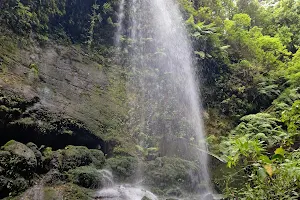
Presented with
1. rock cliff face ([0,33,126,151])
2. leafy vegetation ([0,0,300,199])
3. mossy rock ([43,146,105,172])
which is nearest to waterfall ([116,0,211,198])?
leafy vegetation ([0,0,300,199])

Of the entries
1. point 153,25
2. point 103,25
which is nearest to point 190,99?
point 153,25

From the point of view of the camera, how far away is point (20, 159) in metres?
5.01

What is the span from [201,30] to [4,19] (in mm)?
6822

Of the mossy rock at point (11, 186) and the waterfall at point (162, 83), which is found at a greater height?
the waterfall at point (162, 83)

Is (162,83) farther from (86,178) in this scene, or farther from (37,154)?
(37,154)

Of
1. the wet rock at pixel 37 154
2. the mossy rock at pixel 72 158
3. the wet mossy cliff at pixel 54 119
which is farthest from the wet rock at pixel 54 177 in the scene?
the wet rock at pixel 37 154

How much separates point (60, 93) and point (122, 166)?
2.36 m

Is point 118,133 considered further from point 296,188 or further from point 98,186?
point 296,188

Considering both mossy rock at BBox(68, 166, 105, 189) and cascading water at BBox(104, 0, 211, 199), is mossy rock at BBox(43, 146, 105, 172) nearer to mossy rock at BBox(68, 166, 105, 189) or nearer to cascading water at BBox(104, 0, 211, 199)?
mossy rock at BBox(68, 166, 105, 189)

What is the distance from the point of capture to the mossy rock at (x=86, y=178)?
5.46 metres

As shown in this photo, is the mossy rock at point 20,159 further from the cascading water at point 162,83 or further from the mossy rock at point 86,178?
the cascading water at point 162,83

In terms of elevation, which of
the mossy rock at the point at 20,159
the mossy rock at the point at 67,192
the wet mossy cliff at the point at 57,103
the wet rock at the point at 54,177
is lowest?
the mossy rock at the point at 67,192

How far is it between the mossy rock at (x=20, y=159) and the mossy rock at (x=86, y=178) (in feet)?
2.46

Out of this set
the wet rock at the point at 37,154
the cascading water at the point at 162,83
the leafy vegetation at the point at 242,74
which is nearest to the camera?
the wet rock at the point at 37,154
